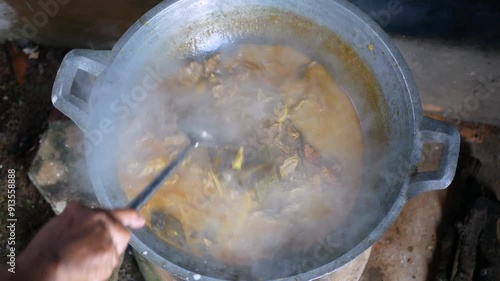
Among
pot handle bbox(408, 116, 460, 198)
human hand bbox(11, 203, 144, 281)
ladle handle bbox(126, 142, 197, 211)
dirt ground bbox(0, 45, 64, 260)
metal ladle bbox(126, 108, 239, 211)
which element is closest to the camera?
human hand bbox(11, 203, 144, 281)

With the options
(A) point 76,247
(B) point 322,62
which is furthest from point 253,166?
(A) point 76,247

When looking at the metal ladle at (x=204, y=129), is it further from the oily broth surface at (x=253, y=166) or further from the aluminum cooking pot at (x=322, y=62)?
the aluminum cooking pot at (x=322, y=62)

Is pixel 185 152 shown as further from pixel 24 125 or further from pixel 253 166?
pixel 24 125

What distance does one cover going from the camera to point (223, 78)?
2.32 m

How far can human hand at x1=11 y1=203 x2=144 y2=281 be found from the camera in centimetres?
136

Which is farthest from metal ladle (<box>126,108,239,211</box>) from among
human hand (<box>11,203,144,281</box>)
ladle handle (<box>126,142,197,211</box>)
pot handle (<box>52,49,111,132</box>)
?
human hand (<box>11,203,144,281</box>)

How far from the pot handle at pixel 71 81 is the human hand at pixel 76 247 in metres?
0.63

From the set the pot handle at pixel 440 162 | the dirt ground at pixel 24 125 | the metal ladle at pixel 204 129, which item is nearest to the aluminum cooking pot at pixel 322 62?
the pot handle at pixel 440 162

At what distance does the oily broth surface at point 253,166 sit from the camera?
2041 mm

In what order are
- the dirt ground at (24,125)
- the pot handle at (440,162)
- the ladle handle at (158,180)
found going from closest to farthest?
the ladle handle at (158,180), the pot handle at (440,162), the dirt ground at (24,125)

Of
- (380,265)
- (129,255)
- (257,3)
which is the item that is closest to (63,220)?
(257,3)

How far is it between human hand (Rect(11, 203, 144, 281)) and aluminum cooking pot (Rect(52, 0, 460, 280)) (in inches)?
12.2

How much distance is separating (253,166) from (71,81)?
2.73 ft

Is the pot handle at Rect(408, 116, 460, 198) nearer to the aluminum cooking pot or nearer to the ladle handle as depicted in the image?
the aluminum cooking pot
